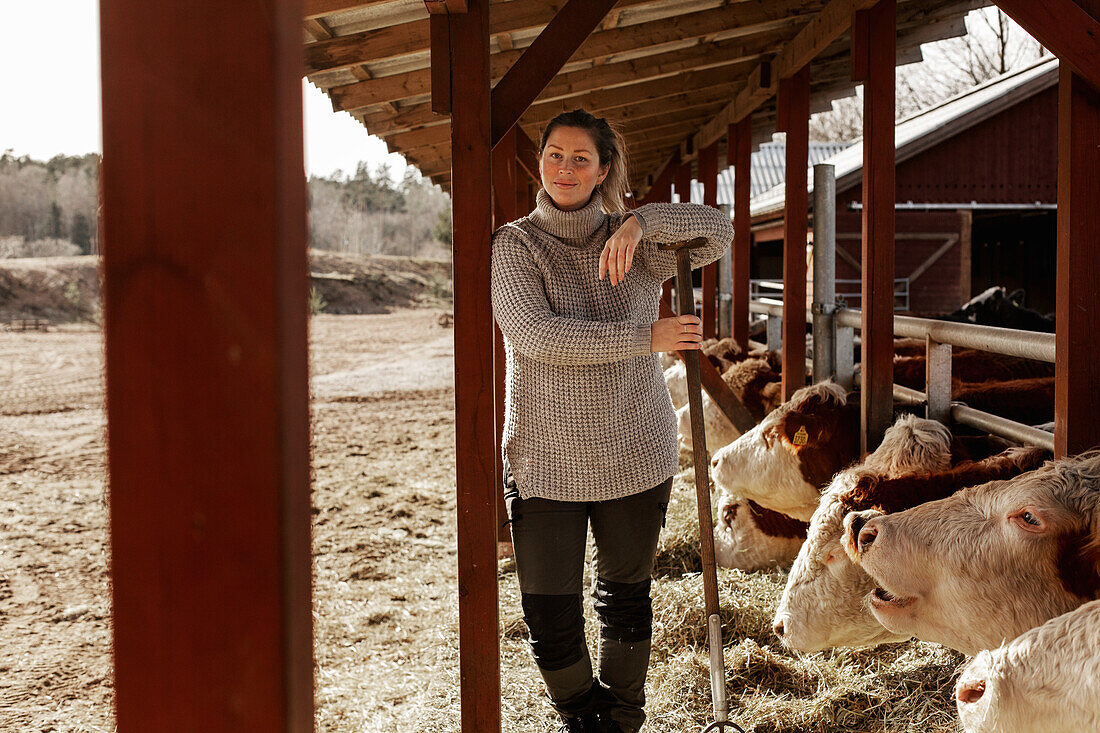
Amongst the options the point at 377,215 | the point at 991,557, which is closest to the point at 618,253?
the point at 991,557

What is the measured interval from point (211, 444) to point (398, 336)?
24.9 meters

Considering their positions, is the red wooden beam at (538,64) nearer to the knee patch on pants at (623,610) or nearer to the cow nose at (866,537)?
the knee patch on pants at (623,610)

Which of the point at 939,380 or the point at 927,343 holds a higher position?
the point at 927,343

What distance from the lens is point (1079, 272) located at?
2.60m

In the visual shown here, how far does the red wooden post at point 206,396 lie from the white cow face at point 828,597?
8.09 feet

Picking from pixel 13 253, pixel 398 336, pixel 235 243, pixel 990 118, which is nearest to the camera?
pixel 235 243

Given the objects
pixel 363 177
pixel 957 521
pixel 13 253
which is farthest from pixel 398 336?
pixel 363 177

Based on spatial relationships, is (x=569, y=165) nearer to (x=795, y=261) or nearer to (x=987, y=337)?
(x=987, y=337)

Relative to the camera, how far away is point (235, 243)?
697mm

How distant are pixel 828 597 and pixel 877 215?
5.31 feet

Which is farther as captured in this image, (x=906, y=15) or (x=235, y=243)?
(x=906, y=15)

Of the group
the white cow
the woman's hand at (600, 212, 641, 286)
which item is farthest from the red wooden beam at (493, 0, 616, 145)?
the white cow

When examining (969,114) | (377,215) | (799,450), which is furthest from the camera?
(377,215)

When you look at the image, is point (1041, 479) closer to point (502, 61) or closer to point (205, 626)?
point (205, 626)
